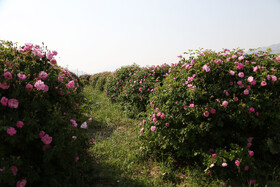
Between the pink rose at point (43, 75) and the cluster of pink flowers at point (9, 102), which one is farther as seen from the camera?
the pink rose at point (43, 75)

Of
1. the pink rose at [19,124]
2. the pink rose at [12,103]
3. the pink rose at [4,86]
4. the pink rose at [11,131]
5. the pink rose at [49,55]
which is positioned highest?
the pink rose at [49,55]

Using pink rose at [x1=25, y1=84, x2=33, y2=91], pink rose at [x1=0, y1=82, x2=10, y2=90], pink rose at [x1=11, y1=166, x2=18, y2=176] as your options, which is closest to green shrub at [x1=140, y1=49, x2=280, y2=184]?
pink rose at [x1=25, y1=84, x2=33, y2=91]

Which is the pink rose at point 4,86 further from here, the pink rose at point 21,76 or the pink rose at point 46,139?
the pink rose at point 46,139

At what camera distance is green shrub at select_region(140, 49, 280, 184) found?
2908 mm

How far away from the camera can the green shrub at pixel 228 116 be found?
2.91 metres

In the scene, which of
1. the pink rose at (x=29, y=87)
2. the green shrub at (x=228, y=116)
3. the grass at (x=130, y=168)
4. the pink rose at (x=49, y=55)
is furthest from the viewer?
the grass at (x=130, y=168)

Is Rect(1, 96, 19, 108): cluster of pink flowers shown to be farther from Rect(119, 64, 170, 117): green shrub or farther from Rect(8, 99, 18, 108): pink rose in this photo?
Rect(119, 64, 170, 117): green shrub

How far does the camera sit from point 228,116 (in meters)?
3.01

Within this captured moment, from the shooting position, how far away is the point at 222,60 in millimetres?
3359

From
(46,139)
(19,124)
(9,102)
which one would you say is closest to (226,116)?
(46,139)

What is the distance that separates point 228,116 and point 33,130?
8.44ft

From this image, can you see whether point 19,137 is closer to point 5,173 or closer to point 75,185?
point 5,173

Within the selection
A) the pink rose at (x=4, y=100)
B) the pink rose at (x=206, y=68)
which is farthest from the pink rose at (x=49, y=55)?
the pink rose at (x=206, y=68)

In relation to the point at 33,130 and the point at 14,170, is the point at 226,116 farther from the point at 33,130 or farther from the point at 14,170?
the point at 14,170
